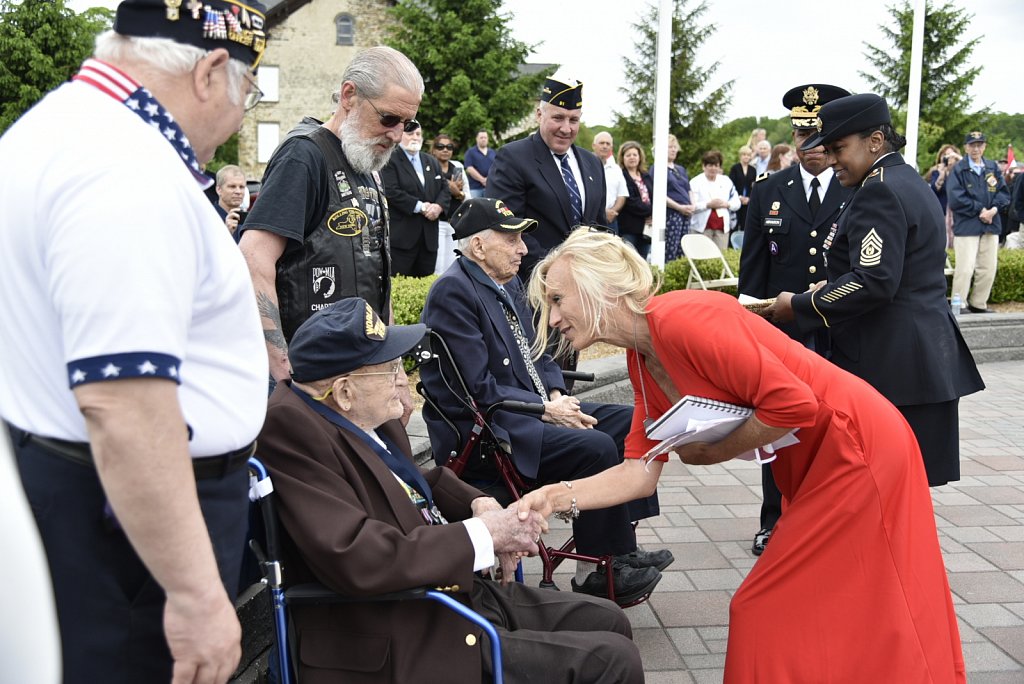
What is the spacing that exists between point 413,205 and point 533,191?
2.68 metres

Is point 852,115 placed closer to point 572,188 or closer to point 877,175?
point 877,175

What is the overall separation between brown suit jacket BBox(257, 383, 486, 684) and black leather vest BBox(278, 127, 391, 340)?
0.93 meters

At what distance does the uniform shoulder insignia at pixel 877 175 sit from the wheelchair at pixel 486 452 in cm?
159

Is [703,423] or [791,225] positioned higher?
[791,225]

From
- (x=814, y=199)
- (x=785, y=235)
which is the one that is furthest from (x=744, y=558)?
(x=814, y=199)

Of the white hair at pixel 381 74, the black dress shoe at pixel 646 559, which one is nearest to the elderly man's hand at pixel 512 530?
the black dress shoe at pixel 646 559

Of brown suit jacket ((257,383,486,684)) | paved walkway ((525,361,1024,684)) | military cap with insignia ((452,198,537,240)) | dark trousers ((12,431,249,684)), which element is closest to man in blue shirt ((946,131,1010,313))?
paved walkway ((525,361,1024,684))

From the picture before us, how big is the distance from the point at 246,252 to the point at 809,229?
11.1 ft

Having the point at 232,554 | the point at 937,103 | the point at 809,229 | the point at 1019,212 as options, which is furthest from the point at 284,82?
the point at 232,554

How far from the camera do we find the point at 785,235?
5.54m

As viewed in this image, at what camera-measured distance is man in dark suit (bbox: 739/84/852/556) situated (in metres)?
5.39

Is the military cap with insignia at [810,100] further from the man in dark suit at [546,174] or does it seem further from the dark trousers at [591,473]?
the dark trousers at [591,473]

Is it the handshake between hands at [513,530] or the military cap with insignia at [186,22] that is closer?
the military cap with insignia at [186,22]

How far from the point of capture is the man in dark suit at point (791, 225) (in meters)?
5.39
